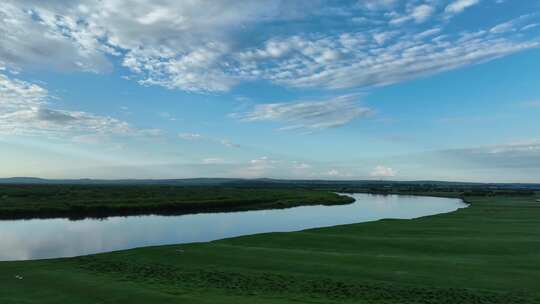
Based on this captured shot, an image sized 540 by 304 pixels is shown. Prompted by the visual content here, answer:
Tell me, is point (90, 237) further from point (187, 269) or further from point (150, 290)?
point (150, 290)

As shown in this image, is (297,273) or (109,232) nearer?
(297,273)

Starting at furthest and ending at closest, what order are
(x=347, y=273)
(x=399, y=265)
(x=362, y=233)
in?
(x=362, y=233), (x=399, y=265), (x=347, y=273)

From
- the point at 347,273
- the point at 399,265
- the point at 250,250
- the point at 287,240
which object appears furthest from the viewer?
the point at 287,240

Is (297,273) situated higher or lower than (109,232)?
higher

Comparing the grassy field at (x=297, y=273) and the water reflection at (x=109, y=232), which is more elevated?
the grassy field at (x=297, y=273)

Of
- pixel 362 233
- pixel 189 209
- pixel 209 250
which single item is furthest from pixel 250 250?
pixel 189 209

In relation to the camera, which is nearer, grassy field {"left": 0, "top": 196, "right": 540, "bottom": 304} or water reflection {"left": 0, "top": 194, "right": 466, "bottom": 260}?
grassy field {"left": 0, "top": 196, "right": 540, "bottom": 304}

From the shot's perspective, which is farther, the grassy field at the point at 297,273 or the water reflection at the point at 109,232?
the water reflection at the point at 109,232

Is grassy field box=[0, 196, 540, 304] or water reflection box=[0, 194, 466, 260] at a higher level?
grassy field box=[0, 196, 540, 304]
